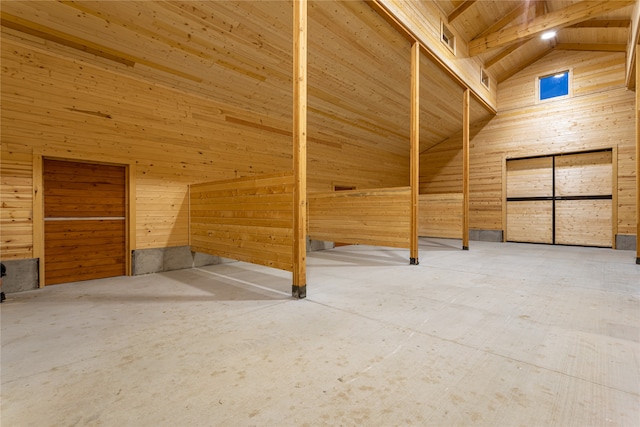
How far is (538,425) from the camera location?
1362 millimetres

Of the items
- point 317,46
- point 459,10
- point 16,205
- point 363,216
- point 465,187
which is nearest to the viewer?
point 16,205

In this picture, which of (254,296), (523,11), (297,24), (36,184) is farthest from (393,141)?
(36,184)

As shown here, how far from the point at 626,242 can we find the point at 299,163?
9372mm

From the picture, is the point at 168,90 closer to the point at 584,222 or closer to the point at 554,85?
the point at 554,85

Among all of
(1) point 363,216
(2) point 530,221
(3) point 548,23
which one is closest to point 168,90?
(1) point 363,216

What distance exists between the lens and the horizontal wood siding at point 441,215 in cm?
821

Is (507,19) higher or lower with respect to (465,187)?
higher

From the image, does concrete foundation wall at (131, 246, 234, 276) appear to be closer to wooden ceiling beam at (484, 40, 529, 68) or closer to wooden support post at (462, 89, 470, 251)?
wooden support post at (462, 89, 470, 251)

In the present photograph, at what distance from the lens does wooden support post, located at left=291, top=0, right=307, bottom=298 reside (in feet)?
11.2

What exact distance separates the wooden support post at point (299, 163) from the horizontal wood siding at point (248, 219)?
10 cm

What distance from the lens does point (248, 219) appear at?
13.4 feet

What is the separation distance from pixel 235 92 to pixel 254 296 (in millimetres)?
3997

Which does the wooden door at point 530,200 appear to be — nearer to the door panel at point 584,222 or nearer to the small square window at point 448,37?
the door panel at point 584,222

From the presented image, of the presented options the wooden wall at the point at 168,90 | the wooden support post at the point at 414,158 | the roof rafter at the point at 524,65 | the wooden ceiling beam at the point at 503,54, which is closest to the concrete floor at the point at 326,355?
the wooden support post at the point at 414,158
